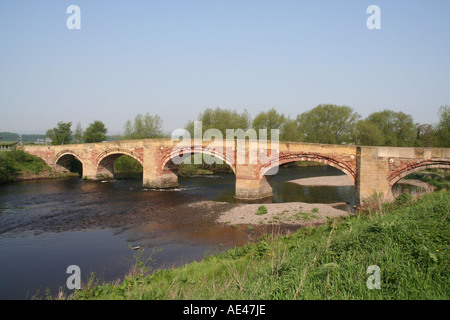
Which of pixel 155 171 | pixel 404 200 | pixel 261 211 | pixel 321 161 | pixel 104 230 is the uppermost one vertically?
pixel 321 161

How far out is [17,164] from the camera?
34.8 meters

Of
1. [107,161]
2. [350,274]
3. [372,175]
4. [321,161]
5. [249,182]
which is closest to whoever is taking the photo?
[350,274]

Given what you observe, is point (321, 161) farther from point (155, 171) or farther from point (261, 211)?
point (155, 171)

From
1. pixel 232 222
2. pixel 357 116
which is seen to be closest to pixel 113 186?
pixel 232 222

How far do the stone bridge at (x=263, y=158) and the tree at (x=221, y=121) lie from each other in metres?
14.0

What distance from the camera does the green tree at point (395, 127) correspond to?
46750 millimetres

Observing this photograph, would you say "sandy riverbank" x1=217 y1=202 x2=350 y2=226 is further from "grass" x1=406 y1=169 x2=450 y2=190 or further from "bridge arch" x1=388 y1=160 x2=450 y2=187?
"grass" x1=406 y1=169 x2=450 y2=190

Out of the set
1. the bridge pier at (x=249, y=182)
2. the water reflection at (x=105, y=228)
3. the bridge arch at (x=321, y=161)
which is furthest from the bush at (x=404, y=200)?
the bridge pier at (x=249, y=182)

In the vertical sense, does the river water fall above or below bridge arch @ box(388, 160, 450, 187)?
below

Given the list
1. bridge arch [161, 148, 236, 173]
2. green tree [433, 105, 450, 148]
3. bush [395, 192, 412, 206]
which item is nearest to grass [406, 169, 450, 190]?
green tree [433, 105, 450, 148]

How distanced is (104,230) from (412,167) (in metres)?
17.3

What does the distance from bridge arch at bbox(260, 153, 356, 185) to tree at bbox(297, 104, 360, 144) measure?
2959cm

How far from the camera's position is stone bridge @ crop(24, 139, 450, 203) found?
59.2 ft

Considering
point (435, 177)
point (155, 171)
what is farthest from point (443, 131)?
point (155, 171)
